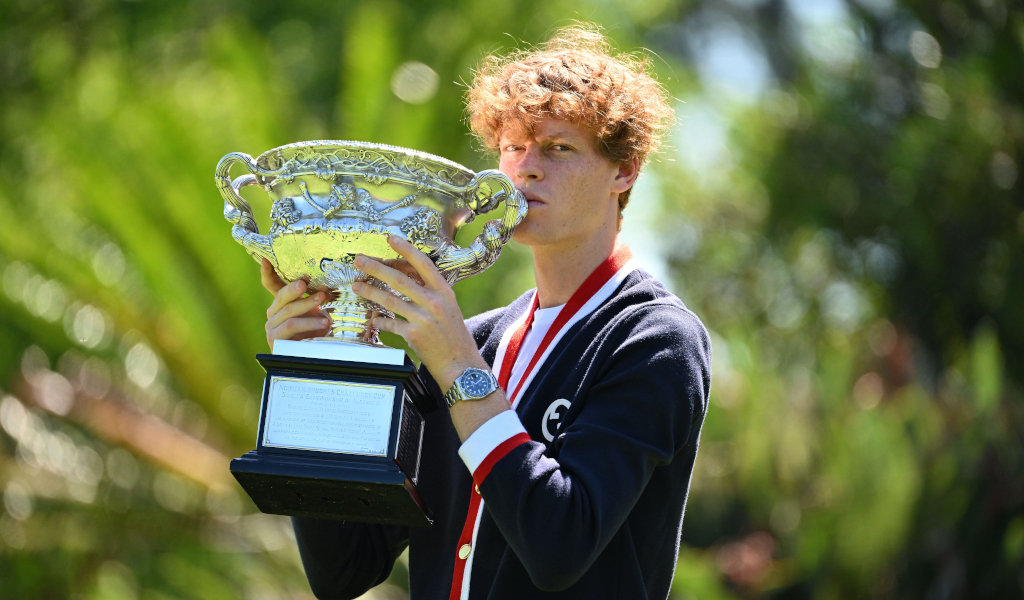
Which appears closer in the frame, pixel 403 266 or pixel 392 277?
pixel 392 277

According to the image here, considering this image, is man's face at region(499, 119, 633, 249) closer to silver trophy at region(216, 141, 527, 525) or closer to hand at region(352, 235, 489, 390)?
silver trophy at region(216, 141, 527, 525)

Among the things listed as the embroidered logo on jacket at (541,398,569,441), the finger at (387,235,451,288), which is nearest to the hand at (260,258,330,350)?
the finger at (387,235,451,288)

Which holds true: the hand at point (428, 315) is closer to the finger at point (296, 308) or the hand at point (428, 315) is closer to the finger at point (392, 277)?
the finger at point (392, 277)

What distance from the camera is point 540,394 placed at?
185 centimetres

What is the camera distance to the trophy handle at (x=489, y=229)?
181 centimetres

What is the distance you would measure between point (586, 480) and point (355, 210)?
0.63 m

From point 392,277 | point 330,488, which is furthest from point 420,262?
point 330,488

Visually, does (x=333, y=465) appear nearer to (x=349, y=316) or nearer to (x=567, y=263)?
(x=349, y=316)

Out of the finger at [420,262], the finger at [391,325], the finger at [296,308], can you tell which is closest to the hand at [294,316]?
the finger at [296,308]

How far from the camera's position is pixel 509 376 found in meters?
2.02

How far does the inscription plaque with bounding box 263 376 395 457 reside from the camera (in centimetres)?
177

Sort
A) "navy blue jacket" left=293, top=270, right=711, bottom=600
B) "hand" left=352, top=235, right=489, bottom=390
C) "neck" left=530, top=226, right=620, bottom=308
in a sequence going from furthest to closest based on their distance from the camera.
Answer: "neck" left=530, top=226, right=620, bottom=308, "hand" left=352, top=235, right=489, bottom=390, "navy blue jacket" left=293, top=270, right=711, bottom=600

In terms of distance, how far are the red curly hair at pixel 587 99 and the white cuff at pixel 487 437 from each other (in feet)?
2.00

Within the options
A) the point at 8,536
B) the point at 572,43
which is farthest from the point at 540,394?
the point at 8,536
